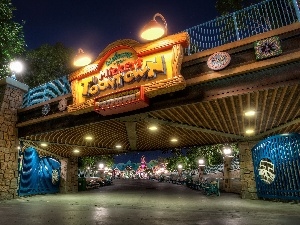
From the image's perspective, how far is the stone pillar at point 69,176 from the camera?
18.0m

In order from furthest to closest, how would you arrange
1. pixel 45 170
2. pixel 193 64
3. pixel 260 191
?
pixel 45 170 → pixel 260 191 → pixel 193 64

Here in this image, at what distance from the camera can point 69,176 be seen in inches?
723

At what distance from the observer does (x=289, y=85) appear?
6.35m

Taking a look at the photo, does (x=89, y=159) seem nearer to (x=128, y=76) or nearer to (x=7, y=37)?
(x=7, y=37)

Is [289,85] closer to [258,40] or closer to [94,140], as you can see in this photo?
[258,40]

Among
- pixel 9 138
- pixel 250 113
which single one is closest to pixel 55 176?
pixel 9 138

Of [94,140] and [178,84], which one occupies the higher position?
[178,84]

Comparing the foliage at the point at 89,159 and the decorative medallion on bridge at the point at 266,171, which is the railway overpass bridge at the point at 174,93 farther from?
the foliage at the point at 89,159

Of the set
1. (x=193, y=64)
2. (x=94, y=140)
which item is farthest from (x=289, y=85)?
(x=94, y=140)

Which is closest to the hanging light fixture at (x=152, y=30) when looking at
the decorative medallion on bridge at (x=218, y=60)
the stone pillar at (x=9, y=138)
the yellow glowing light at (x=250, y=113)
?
the decorative medallion on bridge at (x=218, y=60)

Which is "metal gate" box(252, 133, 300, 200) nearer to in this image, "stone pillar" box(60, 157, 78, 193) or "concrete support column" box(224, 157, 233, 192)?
"concrete support column" box(224, 157, 233, 192)

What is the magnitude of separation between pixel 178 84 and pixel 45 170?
13.3 metres

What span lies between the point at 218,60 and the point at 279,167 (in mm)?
5374

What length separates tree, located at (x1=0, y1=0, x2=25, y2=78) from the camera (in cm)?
1635
